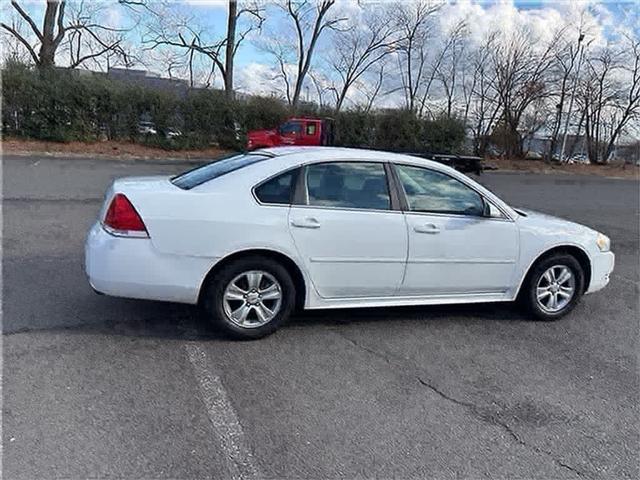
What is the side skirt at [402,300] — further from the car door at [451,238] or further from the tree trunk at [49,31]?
the tree trunk at [49,31]

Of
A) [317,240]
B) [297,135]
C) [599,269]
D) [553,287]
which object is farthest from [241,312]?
[297,135]

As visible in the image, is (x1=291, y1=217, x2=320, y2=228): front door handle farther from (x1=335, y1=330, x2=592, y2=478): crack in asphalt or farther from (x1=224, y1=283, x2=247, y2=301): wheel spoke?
(x1=335, y1=330, x2=592, y2=478): crack in asphalt

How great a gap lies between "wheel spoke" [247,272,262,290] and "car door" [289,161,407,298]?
14.1 inches

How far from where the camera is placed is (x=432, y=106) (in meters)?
30.2

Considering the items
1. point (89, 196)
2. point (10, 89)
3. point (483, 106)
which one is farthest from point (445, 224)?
point (483, 106)

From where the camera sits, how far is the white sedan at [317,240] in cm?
343

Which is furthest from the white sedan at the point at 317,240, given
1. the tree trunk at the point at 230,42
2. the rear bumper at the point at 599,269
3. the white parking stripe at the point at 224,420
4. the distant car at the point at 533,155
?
the distant car at the point at 533,155

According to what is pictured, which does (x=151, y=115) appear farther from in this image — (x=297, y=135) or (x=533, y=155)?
(x=533, y=155)

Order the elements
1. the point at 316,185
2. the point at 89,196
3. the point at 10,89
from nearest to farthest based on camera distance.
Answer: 1. the point at 316,185
2. the point at 89,196
3. the point at 10,89

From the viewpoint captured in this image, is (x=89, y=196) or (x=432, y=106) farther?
(x=432, y=106)

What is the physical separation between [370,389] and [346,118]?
21335 mm

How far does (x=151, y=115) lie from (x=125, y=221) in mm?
18204

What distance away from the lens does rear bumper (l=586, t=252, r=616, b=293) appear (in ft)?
14.9

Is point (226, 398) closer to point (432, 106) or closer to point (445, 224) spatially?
point (445, 224)
